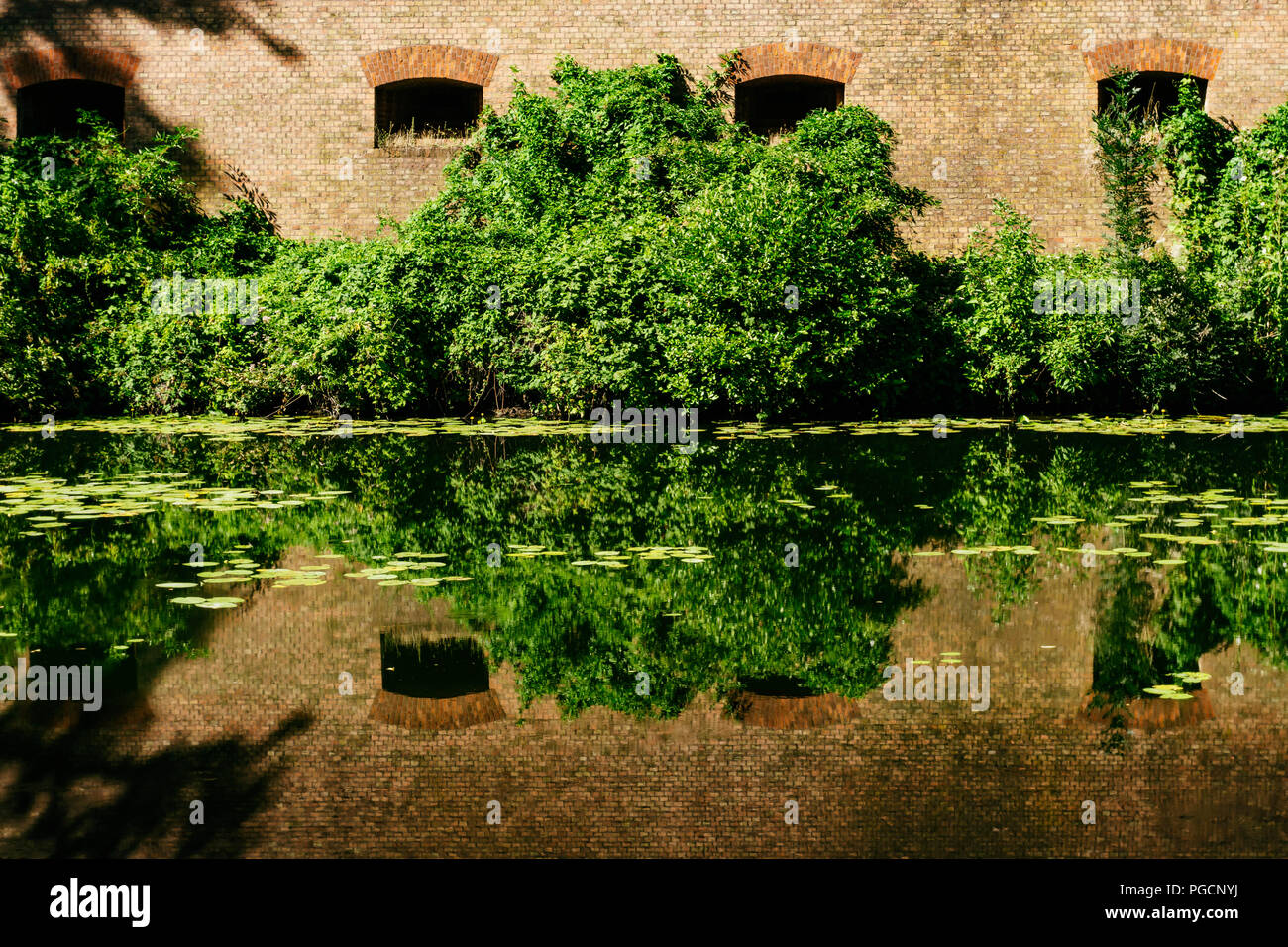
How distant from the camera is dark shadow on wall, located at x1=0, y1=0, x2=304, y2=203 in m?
16.8

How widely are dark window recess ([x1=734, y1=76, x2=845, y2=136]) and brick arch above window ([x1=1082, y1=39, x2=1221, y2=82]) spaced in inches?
127

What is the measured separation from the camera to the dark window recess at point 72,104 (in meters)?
17.7

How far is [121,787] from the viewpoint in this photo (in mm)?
3760

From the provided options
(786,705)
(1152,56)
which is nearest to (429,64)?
(1152,56)

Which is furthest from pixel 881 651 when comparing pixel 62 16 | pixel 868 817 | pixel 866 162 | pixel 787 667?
pixel 62 16

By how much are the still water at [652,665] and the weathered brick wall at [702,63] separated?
8418 mm

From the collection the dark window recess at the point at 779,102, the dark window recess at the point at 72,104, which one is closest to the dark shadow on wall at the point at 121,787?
the dark window recess at the point at 779,102

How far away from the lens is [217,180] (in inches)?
663

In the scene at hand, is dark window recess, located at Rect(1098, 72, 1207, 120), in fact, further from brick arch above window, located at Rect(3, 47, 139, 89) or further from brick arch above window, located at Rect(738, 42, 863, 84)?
brick arch above window, located at Rect(3, 47, 139, 89)

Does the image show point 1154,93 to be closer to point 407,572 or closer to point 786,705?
point 407,572

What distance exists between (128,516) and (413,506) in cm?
167

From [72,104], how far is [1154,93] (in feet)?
46.9

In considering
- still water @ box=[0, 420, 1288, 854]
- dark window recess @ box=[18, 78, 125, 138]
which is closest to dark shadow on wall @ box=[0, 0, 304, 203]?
dark window recess @ box=[18, 78, 125, 138]
